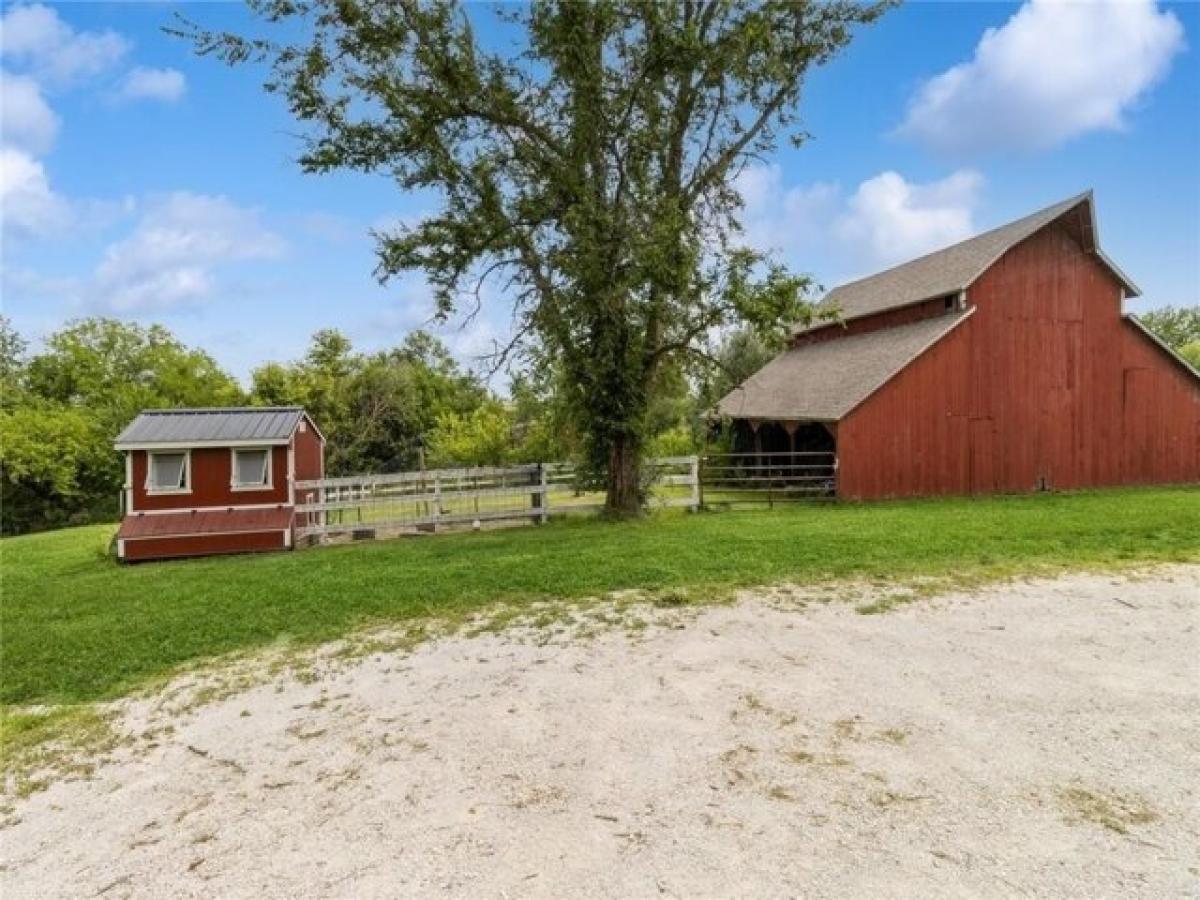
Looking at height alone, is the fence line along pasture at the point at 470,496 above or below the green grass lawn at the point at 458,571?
above

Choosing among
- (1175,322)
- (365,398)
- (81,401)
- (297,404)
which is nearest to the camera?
(297,404)

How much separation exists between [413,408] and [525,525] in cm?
1890

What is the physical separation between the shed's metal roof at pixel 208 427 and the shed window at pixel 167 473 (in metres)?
0.37

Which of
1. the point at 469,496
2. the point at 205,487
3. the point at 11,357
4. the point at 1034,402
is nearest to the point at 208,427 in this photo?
the point at 205,487

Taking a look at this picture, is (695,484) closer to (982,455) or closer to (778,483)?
(778,483)

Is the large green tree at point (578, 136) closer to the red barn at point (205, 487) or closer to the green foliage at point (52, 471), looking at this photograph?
the red barn at point (205, 487)

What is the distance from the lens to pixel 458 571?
9.27m

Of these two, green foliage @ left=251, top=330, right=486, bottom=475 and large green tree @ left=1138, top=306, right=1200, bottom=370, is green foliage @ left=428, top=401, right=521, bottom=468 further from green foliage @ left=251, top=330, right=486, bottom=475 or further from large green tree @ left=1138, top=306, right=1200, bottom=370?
large green tree @ left=1138, top=306, right=1200, bottom=370

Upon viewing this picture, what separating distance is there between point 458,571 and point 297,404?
72.3ft

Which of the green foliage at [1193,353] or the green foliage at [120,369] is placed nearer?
the green foliage at [120,369]

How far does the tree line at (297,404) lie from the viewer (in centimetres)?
1856

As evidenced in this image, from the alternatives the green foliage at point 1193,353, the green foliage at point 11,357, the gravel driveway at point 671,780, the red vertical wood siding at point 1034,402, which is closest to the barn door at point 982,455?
the red vertical wood siding at point 1034,402

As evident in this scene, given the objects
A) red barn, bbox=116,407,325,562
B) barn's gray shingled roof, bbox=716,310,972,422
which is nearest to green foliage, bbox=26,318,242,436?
red barn, bbox=116,407,325,562

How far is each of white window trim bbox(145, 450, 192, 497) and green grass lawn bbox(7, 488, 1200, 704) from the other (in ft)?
5.27
